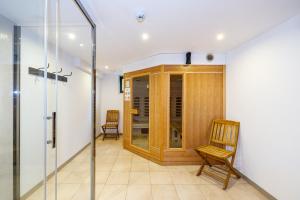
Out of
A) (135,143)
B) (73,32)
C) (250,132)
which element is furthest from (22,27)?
→ (250,132)

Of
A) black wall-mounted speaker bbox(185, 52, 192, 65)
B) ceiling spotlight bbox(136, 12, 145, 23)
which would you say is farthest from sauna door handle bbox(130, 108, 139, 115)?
ceiling spotlight bbox(136, 12, 145, 23)

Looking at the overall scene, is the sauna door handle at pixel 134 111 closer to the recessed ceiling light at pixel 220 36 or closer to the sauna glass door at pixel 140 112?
the sauna glass door at pixel 140 112

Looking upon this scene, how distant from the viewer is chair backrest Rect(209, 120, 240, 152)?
2.74m

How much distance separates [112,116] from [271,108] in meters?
4.59

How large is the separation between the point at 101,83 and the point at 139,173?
384 cm

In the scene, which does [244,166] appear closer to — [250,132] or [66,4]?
[250,132]

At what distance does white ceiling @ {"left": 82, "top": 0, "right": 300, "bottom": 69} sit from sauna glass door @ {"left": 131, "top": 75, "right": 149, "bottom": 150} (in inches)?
42.6

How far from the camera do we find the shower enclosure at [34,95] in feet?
5.50

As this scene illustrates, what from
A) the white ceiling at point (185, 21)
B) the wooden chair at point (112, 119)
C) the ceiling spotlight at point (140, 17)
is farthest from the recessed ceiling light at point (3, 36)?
the wooden chair at point (112, 119)

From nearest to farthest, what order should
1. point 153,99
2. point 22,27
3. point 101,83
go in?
point 22,27 < point 153,99 < point 101,83

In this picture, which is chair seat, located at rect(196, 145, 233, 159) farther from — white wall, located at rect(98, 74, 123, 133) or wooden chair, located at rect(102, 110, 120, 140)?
white wall, located at rect(98, 74, 123, 133)

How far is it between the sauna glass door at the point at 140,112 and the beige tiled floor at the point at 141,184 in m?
0.65

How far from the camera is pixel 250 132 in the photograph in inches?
98.7

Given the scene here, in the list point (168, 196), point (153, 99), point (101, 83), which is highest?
point (101, 83)
